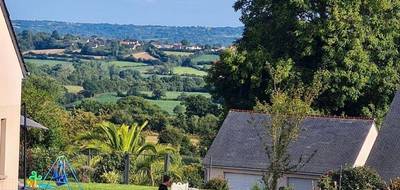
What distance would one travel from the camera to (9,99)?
23.5 metres

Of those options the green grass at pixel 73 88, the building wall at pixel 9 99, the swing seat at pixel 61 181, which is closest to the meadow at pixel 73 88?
the green grass at pixel 73 88

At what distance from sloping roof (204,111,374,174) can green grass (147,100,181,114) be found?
48218 mm

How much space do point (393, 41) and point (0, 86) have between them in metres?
Result: 35.4

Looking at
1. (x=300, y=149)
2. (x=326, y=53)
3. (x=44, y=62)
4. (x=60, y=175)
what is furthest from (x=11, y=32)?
(x=44, y=62)

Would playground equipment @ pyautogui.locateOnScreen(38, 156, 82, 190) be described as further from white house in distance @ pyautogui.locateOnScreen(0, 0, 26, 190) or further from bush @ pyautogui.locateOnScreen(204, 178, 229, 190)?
white house in distance @ pyautogui.locateOnScreen(0, 0, 26, 190)

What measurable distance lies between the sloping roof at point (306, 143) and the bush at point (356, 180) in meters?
5.57

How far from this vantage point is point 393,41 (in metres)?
54.8

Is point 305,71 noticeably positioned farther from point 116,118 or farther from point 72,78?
point 72,78

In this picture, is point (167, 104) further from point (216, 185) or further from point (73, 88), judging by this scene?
point (216, 185)

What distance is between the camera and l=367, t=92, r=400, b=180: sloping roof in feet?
125

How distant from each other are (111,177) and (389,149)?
1122 cm

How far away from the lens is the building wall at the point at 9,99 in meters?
22.8

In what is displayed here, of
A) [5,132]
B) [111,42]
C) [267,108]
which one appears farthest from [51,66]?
[5,132]

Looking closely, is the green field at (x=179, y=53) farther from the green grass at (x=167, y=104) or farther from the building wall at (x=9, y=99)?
the building wall at (x=9, y=99)
